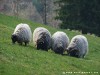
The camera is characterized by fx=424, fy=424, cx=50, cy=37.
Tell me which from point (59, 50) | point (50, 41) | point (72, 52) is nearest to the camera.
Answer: point (59, 50)

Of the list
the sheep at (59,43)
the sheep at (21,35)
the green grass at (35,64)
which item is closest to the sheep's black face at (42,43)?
the sheep at (59,43)

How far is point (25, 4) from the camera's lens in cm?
10662

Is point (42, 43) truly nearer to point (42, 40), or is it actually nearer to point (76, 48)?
point (42, 40)

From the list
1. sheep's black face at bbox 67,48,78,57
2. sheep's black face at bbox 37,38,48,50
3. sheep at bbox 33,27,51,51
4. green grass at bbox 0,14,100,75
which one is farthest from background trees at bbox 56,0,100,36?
green grass at bbox 0,14,100,75

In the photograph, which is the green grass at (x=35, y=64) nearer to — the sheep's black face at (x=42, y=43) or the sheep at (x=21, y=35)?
the sheep's black face at (x=42, y=43)

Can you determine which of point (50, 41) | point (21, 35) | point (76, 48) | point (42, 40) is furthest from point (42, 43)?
point (76, 48)

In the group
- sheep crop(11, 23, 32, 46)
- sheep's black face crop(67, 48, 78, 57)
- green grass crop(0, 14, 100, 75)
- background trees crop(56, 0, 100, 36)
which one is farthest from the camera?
background trees crop(56, 0, 100, 36)

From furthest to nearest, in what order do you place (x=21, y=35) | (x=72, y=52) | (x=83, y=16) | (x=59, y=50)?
1. (x=83, y=16)
2. (x=72, y=52)
3. (x=59, y=50)
4. (x=21, y=35)

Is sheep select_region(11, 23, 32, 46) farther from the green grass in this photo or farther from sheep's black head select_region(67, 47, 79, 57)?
the green grass

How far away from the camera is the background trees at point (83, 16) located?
59.3 meters

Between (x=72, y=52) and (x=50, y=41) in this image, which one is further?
(x=50, y=41)

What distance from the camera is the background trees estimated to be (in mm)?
59281

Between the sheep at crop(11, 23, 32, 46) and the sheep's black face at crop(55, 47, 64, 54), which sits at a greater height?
the sheep at crop(11, 23, 32, 46)

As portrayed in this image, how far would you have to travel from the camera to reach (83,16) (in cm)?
6034
